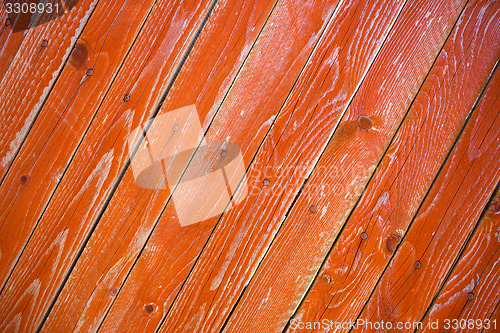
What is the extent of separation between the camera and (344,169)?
4.58ft

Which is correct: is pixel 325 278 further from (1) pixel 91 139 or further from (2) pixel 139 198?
(1) pixel 91 139

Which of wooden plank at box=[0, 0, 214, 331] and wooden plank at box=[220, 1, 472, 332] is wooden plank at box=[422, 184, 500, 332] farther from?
wooden plank at box=[0, 0, 214, 331]

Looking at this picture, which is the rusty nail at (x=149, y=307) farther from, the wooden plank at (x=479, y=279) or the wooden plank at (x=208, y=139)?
the wooden plank at (x=479, y=279)

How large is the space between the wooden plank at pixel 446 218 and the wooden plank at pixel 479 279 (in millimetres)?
39

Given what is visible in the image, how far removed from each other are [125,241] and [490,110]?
1.75 m

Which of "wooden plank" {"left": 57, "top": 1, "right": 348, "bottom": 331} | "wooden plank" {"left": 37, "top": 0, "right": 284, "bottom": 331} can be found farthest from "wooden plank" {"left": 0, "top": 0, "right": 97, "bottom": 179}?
"wooden plank" {"left": 57, "top": 1, "right": 348, "bottom": 331}

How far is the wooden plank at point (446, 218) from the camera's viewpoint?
1.36 m

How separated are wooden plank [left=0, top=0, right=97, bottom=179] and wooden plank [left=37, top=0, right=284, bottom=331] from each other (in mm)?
349

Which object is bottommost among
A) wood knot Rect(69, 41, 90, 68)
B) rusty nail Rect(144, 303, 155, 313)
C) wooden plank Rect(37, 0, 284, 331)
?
rusty nail Rect(144, 303, 155, 313)

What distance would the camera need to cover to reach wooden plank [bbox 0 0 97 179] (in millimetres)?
1439

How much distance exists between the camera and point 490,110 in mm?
1363

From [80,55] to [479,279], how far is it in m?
2.07

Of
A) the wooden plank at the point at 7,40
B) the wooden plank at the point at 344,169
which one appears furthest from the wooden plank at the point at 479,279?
the wooden plank at the point at 7,40

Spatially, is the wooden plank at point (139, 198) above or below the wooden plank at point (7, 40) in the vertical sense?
below
